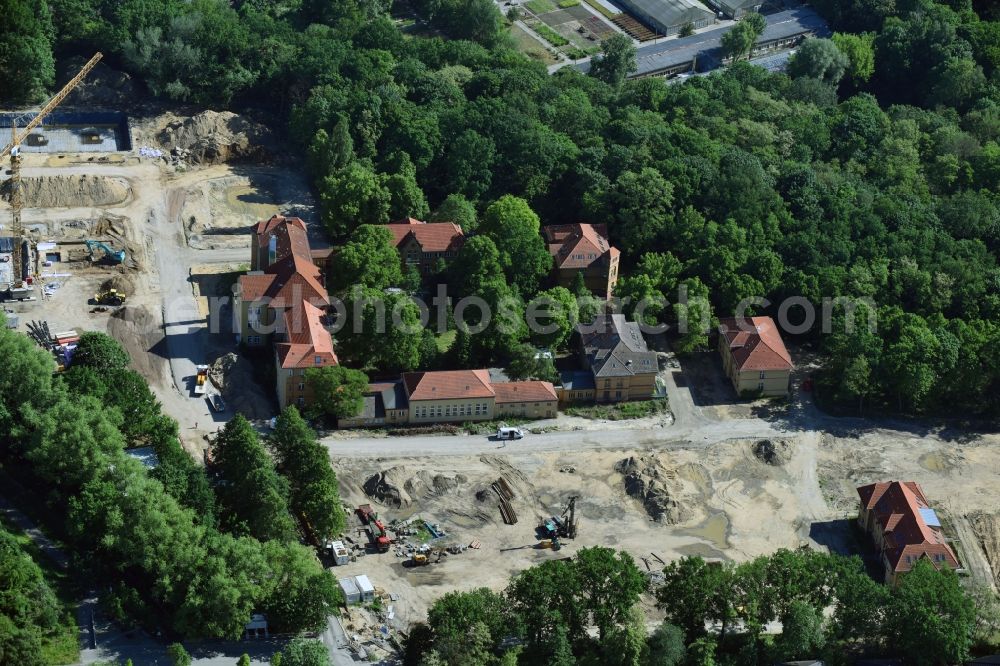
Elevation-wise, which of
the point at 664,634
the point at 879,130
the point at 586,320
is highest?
the point at 879,130

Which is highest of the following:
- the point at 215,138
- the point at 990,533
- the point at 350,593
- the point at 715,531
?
the point at 215,138

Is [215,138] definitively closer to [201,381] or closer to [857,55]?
[201,381]

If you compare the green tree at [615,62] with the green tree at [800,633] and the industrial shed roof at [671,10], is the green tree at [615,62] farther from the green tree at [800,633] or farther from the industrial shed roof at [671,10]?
the green tree at [800,633]

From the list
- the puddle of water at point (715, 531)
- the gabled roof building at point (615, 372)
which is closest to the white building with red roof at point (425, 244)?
the gabled roof building at point (615, 372)

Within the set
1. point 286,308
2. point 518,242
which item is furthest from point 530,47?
point 286,308

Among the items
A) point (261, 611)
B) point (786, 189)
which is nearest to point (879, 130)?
point (786, 189)

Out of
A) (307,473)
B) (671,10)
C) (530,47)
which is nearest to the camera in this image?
(307,473)

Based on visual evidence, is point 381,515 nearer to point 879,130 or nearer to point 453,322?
point 453,322
